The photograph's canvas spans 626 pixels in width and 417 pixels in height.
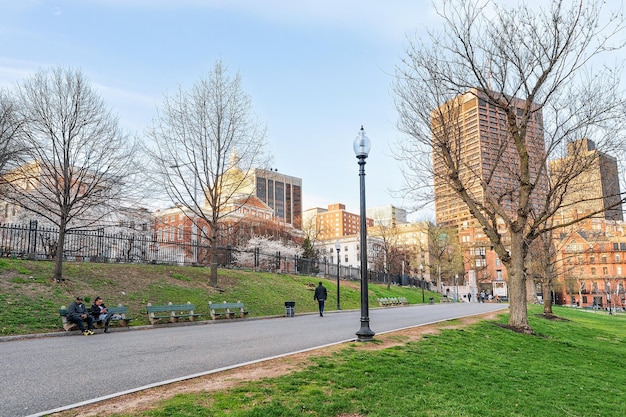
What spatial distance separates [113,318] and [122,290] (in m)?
4.08

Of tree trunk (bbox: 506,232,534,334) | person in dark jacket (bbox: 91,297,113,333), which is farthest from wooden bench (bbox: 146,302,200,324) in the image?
tree trunk (bbox: 506,232,534,334)

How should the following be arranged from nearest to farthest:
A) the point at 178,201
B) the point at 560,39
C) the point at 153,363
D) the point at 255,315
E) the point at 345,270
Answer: the point at 153,363 < the point at 560,39 < the point at 255,315 < the point at 178,201 < the point at 345,270

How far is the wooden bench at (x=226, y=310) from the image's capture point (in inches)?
711

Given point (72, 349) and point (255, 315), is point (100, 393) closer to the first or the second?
point (72, 349)

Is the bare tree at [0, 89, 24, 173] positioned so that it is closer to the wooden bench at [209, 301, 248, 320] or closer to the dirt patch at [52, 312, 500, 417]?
the wooden bench at [209, 301, 248, 320]

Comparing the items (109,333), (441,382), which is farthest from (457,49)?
(109,333)

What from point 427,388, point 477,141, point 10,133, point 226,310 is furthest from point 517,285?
point 10,133

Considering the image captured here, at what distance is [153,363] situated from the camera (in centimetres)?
816

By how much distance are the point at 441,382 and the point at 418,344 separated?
341 cm

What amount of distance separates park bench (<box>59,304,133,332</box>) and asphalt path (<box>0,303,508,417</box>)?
1.58ft

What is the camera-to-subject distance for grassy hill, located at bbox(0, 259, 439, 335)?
570 inches

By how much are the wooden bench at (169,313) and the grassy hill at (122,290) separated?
0.54 m

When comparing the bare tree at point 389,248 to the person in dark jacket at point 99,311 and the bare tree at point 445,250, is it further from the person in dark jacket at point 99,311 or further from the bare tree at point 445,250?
the person in dark jacket at point 99,311

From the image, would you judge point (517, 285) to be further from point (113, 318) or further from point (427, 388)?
point (113, 318)
